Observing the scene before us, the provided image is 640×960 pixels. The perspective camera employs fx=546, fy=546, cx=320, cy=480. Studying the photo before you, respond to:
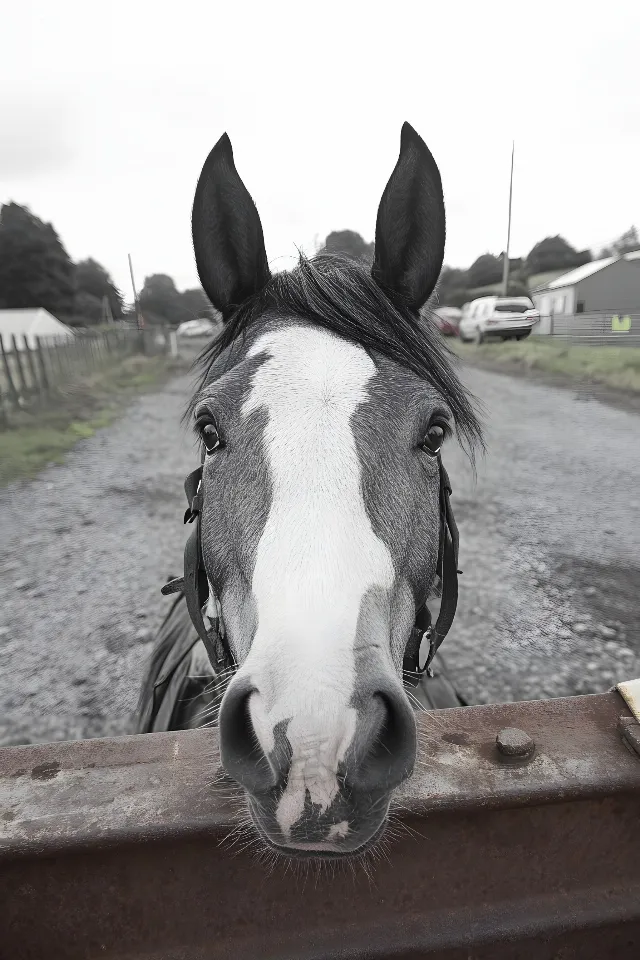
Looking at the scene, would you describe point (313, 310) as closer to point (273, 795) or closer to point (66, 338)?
point (273, 795)

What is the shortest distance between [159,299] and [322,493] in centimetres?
311

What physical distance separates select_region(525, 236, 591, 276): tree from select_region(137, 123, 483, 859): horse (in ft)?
35.4

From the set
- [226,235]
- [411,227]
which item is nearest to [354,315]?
[411,227]

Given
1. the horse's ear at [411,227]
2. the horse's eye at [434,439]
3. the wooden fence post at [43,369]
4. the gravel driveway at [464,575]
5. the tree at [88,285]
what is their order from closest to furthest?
the horse's eye at [434,439] < the horse's ear at [411,227] < the gravel driveway at [464,575] < the tree at [88,285] < the wooden fence post at [43,369]

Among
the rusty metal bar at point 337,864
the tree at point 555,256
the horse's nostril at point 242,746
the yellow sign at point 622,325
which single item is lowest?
the rusty metal bar at point 337,864

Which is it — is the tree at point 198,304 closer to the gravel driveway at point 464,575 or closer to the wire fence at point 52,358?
the gravel driveway at point 464,575

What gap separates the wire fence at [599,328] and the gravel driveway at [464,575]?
155 cm

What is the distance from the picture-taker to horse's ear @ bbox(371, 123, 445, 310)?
67.4 inches

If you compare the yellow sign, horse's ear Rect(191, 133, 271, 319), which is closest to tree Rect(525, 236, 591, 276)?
the yellow sign

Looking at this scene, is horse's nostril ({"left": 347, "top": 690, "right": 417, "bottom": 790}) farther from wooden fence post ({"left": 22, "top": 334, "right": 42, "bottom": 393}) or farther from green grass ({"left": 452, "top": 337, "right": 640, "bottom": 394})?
wooden fence post ({"left": 22, "top": 334, "right": 42, "bottom": 393})

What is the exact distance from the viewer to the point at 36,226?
35.0ft

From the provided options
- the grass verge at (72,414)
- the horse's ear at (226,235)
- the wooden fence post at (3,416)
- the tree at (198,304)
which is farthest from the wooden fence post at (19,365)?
the horse's ear at (226,235)

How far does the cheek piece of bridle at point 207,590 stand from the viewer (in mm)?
1809

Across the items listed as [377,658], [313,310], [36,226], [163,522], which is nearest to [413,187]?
[313,310]
